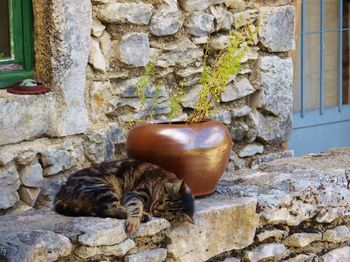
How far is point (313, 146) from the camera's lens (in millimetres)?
6480

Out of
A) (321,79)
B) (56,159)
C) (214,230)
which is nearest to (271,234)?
(214,230)

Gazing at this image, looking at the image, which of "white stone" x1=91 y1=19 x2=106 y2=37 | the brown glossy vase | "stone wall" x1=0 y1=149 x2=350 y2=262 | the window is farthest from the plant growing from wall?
the window

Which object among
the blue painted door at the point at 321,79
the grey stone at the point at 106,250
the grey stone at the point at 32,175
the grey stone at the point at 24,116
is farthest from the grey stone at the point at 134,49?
the blue painted door at the point at 321,79

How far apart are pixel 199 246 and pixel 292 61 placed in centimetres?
185

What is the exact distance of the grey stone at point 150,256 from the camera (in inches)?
157

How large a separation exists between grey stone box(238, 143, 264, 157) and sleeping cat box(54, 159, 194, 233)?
4.66 feet

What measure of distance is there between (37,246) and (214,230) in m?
0.88

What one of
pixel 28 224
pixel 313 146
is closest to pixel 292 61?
pixel 313 146

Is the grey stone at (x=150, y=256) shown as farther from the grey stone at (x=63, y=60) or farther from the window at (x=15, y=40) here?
the window at (x=15, y=40)

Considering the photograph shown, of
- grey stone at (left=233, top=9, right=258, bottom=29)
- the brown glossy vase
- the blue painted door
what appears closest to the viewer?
the brown glossy vase

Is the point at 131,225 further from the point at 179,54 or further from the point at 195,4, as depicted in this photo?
the point at 195,4

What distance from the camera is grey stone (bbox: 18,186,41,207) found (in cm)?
473

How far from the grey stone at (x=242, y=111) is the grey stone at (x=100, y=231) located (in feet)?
5.57

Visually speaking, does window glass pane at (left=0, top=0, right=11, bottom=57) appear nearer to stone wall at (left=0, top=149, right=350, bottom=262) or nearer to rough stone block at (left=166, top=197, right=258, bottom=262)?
stone wall at (left=0, top=149, right=350, bottom=262)
